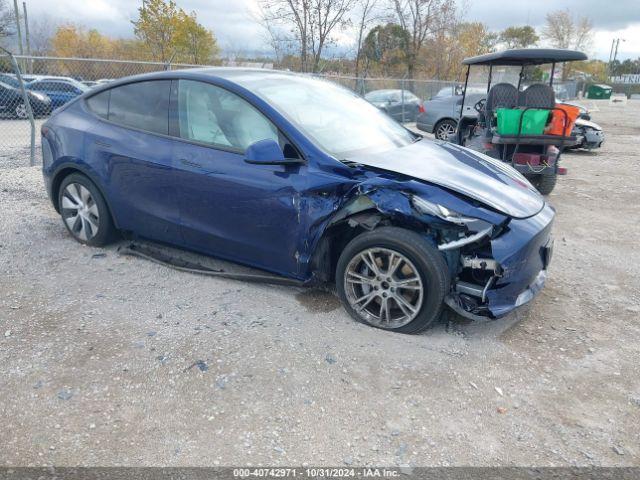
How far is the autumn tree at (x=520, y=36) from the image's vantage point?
179 feet

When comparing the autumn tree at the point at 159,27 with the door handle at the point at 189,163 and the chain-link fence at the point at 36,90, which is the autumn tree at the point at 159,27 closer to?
the chain-link fence at the point at 36,90

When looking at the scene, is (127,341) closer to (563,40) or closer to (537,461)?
(537,461)

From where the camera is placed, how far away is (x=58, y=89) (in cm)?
1348

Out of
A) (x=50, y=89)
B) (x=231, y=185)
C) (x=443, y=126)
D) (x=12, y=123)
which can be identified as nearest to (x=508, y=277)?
(x=231, y=185)

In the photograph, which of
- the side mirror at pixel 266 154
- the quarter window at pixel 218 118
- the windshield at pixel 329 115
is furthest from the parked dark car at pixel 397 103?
the side mirror at pixel 266 154

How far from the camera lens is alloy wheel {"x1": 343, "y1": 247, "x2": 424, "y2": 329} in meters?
3.23

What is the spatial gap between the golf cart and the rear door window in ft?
16.3

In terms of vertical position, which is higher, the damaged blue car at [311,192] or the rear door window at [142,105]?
the rear door window at [142,105]

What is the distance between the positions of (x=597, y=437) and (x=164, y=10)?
83.5 feet

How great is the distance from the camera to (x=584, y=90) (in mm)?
52750

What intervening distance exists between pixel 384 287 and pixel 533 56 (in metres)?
6.11

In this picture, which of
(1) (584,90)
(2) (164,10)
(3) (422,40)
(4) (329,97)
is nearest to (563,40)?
(1) (584,90)

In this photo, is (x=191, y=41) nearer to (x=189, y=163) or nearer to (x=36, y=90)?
(x=36, y=90)

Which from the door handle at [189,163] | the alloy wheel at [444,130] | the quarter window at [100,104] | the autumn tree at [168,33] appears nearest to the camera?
the door handle at [189,163]
